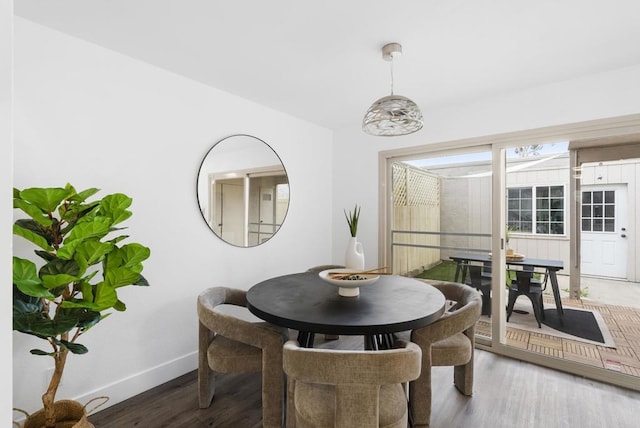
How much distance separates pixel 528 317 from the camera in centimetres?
324

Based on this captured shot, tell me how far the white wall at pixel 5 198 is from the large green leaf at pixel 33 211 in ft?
2.63

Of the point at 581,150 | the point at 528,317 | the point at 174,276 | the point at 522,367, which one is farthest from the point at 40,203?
the point at 528,317

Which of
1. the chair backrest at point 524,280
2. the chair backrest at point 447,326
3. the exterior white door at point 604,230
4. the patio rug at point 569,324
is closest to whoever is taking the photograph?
the chair backrest at point 447,326

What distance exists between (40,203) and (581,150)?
12.4 ft

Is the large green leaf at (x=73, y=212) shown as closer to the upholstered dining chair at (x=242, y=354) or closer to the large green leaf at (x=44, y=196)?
the large green leaf at (x=44, y=196)

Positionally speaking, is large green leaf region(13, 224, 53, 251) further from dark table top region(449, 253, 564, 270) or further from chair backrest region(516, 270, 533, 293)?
chair backrest region(516, 270, 533, 293)

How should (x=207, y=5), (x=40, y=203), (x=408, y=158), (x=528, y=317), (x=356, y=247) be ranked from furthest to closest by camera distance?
(x=408, y=158)
(x=528, y=317)
(x=356, y=247)
(x=207, y=5)
(x=40, y=203)

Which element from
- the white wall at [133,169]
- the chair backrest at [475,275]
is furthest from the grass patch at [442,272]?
the white wall at [133,169]

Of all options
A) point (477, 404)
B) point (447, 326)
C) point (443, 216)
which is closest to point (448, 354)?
point (447, 326)

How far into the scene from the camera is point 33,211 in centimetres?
142

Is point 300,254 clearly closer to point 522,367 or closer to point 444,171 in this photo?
point 444,171

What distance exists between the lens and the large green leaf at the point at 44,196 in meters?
1.39

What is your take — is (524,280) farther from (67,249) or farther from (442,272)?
(67,249)

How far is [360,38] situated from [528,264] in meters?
2.65
